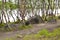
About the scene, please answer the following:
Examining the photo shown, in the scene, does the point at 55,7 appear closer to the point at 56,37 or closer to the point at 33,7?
the point at 33,7

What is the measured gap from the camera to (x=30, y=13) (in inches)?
1133

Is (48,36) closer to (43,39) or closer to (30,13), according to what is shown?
(43,39)

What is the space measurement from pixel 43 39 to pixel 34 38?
0.70m

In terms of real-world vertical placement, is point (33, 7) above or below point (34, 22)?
above

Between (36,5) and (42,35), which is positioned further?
(36,5)

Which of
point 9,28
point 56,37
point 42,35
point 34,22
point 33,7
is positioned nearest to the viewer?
point 56,37

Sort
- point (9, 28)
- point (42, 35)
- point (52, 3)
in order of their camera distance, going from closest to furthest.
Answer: point (42, 35)
point (9, 28)
point (52, 3)

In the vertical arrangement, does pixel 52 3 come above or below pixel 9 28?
above

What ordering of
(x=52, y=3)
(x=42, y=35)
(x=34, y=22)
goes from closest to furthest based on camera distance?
(x=42, y=35), (x=34, y=22), (x=52, y=3)

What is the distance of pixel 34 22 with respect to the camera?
22484 mm

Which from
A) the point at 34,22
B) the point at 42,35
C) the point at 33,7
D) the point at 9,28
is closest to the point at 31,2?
the point at 33,7

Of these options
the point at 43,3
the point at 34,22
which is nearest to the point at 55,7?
the point at 43,3

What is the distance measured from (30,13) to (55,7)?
15.7 feet

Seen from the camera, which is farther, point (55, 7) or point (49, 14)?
point (55, 7)
